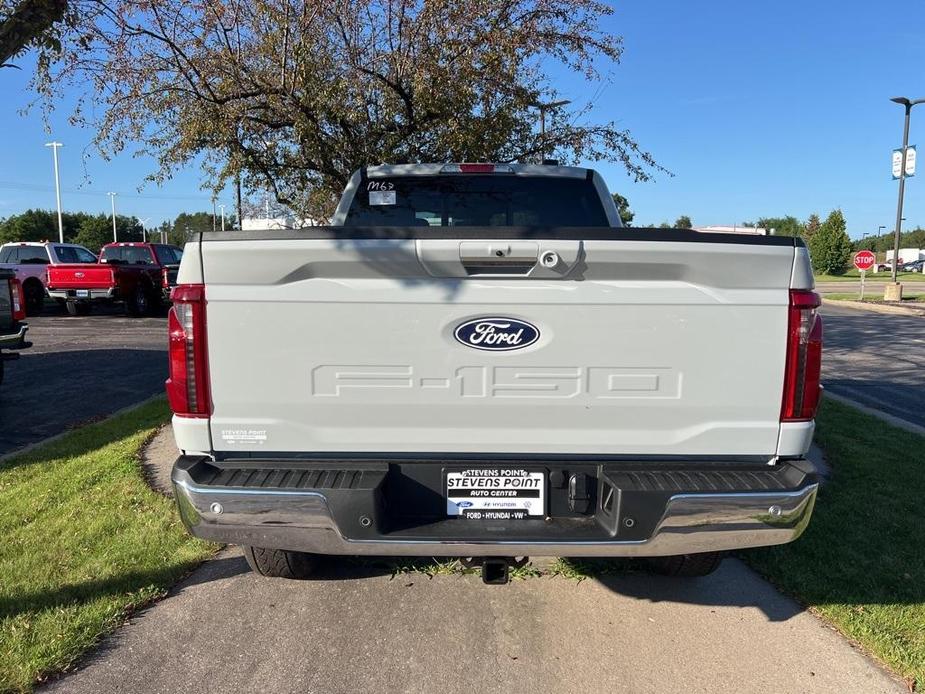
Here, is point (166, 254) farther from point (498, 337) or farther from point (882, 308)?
point (882, 308)

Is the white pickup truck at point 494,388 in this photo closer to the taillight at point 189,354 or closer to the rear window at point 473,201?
the taillight at point 189,354

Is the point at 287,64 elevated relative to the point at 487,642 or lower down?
elevated

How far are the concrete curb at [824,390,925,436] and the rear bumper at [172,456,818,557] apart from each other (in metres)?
5.35

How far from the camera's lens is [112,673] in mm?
2818

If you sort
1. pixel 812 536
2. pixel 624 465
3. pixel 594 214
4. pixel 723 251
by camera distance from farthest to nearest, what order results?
pixel 594 214
pixel 812 536
pixel 624 465
pixel 723 251

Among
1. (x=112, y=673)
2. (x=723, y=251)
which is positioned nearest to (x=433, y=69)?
(x=723, y=251)

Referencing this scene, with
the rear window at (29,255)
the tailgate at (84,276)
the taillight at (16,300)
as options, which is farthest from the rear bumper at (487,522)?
the rear window at (29,255)

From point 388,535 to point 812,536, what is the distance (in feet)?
9.65

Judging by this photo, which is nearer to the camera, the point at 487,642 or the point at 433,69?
the point at 487,642

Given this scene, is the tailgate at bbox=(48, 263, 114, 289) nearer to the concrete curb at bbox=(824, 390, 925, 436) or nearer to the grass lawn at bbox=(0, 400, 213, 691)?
the grass lawn at bbox=(0, 400, 213, 691)

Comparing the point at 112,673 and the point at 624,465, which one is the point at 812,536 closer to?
the point at 624,465

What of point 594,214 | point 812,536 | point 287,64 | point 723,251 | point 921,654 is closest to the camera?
point 723,251

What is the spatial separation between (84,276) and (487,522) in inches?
720

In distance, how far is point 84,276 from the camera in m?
17.8
